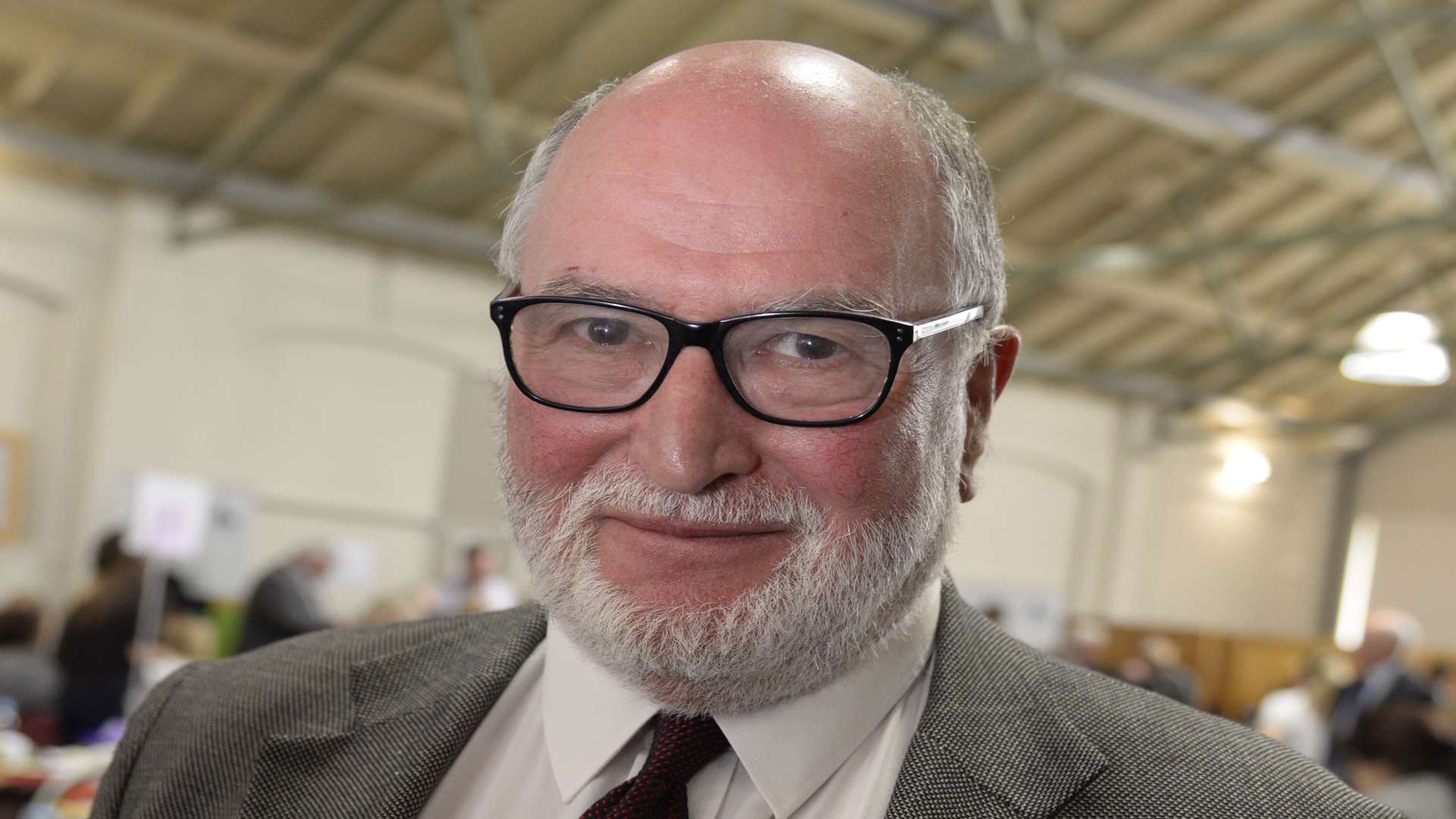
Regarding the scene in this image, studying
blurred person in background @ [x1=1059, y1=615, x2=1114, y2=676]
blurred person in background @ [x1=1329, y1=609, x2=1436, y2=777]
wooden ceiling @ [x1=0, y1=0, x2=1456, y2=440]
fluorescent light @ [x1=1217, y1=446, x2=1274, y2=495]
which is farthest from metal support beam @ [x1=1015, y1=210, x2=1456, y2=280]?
fluorescent light @ [x1=1217, y1=446, x2=1274, y2=495]

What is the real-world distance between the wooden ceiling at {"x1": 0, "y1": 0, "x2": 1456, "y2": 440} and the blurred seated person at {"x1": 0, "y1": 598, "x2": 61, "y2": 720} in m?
3.89

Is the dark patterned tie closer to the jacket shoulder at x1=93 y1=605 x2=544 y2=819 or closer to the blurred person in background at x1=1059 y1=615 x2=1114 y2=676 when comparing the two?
the jacket shoulder at x1=93 y1=605 x2=544 y2=819

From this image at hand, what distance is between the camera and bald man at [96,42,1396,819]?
113 centimetres

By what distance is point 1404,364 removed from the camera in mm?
9445

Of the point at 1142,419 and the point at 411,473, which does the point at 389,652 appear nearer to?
the point at 411,473

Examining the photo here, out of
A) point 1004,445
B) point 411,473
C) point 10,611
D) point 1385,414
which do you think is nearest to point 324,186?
point 411,473

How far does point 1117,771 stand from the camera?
1.22 metres

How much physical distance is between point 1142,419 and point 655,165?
16618mm

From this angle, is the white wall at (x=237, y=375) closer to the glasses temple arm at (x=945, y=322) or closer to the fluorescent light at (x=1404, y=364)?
the fluorescent light at (x=1404, y=364)

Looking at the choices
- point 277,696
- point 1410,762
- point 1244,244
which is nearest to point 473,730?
point 277,696

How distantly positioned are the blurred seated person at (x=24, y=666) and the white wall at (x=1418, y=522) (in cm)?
1643

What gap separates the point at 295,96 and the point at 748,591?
876 centimetres

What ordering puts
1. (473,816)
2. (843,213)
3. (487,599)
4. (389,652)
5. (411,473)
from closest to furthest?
(843,213) < (473,816) < (389,652) < (487,599) < (411,473)

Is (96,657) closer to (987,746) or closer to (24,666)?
(24,666)
